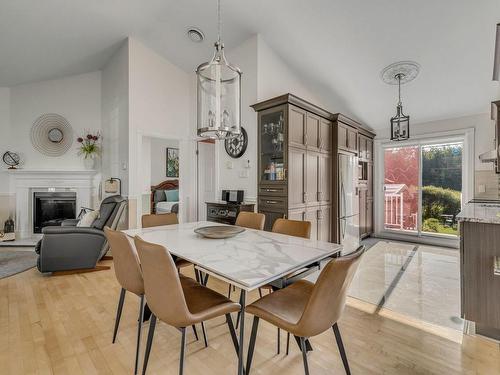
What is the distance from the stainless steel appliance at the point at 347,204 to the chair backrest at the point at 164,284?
3.27m

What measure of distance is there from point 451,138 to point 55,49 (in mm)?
6836

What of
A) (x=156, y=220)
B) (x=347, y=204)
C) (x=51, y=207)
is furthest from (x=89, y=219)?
(x=347, y=204)

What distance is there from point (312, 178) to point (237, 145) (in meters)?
1.21

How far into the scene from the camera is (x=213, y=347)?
73.7 inches

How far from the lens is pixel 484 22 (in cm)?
265

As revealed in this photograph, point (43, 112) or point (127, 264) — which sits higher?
point (43, 112)

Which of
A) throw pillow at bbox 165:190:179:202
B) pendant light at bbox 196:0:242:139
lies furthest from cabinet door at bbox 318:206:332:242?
throw pillow at bbox 165:190:179:202

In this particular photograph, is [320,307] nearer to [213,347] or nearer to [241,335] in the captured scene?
[241,335]

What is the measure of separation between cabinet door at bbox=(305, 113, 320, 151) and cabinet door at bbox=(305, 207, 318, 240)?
884 mm

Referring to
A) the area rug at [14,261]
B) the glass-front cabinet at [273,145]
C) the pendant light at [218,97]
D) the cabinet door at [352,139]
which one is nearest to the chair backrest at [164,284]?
the pendant light at [218,97]

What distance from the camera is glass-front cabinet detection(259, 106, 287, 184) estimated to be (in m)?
3.41

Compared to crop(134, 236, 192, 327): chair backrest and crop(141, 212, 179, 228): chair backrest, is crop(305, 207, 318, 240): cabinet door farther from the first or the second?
crop(134, 236, 192, 327): chair backrest

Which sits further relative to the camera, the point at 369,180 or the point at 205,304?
the point at 369,180

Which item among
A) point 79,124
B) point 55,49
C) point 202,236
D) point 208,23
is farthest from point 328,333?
point 79,124
